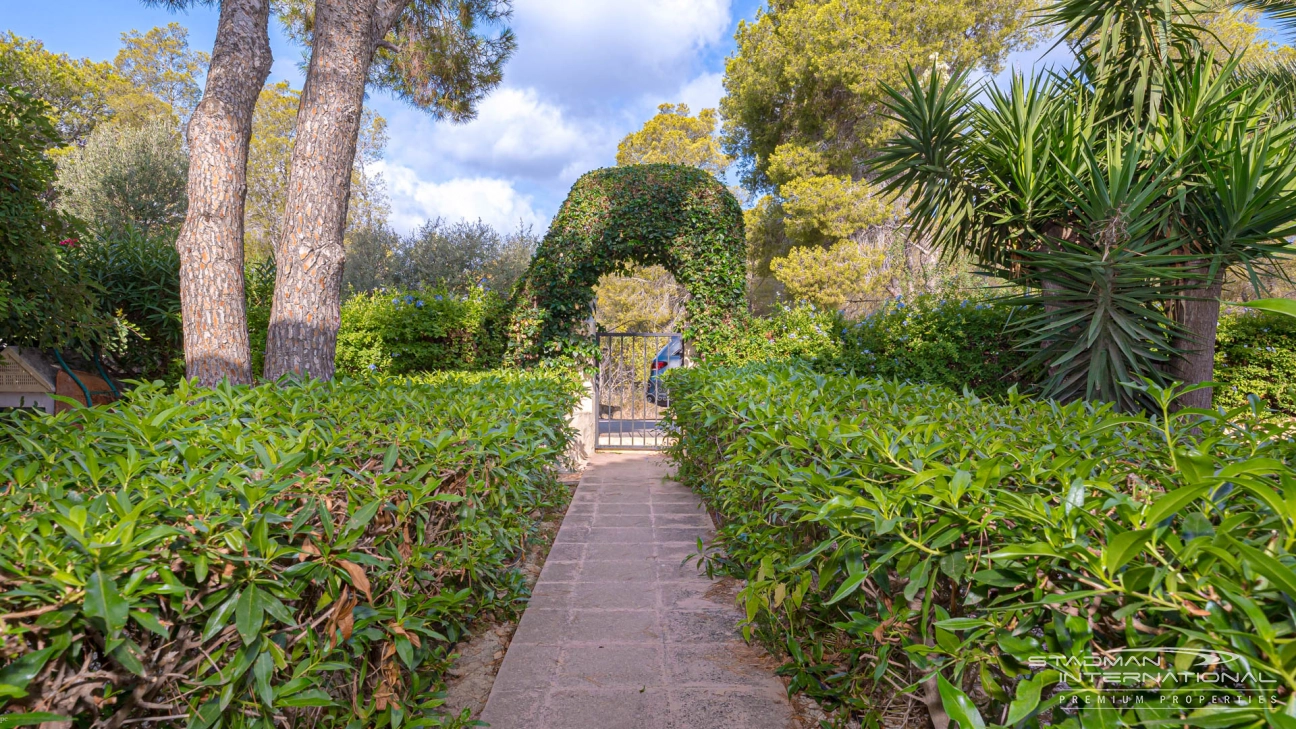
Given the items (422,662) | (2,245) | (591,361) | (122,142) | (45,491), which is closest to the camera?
(45,491)

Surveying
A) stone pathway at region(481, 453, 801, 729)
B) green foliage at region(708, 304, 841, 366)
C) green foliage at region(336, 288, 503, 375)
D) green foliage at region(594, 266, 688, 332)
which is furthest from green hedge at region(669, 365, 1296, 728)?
green foliage at region(594, 266, 688, 332)

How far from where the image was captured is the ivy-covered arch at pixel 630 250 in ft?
27.3

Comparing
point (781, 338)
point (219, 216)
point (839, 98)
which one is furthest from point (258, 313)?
point (839, 98)

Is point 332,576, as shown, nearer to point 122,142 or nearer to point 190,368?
point 190,368

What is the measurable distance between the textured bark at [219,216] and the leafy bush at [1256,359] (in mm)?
10305

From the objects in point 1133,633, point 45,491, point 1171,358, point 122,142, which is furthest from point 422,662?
point 122,142

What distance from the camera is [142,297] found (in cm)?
651

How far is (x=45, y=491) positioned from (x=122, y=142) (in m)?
21.4

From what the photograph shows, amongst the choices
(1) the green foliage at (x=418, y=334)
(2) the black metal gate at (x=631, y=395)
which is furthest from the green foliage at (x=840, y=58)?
(1) the green foliage at (x=418, y=334)

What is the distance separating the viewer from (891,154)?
620cm

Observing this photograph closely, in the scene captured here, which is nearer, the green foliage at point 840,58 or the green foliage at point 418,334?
the green foliage at point 418,334

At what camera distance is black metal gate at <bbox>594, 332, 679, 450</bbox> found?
8880 millimetres

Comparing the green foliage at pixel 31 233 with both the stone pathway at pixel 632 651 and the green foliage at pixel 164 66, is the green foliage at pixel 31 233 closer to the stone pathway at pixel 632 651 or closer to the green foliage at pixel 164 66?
the stone pathway at pixel 632 651

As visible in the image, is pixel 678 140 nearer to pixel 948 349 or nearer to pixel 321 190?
pixel 948 349
